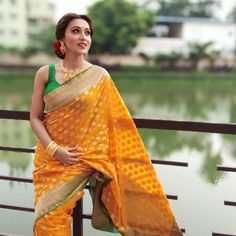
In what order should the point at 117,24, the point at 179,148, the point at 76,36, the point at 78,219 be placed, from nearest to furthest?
1. the point at 76,36
2. the point at 78,219
3. the point at 179,148
4. the point at 117,24

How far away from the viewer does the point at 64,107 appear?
1296 millimetres

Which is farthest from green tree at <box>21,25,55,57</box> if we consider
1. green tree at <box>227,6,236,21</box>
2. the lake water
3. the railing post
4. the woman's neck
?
the woman's neck

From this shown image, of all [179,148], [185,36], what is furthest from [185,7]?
[179,148]

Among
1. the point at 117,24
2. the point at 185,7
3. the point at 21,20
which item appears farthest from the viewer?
the point at 185,7

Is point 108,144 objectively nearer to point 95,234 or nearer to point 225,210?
point 95,234

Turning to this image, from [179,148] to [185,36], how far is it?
738 inches

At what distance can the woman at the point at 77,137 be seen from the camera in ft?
4.23

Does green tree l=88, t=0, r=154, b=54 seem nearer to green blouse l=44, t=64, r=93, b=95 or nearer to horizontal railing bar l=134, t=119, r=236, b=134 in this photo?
horizontal railing bar l=134, t=119, r=236, b=134

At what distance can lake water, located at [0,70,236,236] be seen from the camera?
381 cm

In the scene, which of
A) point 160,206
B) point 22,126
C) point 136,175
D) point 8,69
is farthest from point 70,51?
point 8,69

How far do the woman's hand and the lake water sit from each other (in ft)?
3.54

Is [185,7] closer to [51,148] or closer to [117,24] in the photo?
[117,24]

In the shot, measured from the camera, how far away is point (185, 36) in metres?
27.4

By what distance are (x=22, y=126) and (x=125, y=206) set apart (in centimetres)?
1108
